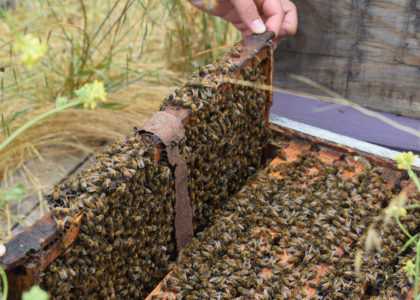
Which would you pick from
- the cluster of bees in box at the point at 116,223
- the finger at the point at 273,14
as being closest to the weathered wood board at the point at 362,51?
the finger at the point at 273,14

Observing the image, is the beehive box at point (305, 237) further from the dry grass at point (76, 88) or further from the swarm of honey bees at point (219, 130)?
the dry grass at point (76, 88)

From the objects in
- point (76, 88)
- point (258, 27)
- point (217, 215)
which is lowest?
point (217, 215)

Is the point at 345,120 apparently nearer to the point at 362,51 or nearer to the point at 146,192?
the point at 362,51

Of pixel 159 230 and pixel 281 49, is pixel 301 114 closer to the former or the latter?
pixel 281 49

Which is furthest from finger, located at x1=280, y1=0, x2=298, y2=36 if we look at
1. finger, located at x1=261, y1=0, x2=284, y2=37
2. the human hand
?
finger, located at x1=261, y1=0, x2=284, y2=37

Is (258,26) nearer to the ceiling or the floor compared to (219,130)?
nearer to the ceiling

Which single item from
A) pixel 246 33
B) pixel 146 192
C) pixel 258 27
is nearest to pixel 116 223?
pixel 146 192

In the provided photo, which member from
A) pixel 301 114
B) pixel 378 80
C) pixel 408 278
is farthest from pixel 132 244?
pixel 378 80
